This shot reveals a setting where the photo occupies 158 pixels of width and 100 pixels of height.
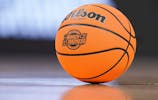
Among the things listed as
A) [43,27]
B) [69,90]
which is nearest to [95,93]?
[69,90]

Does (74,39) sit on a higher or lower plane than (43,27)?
lower

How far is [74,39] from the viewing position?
2684mm

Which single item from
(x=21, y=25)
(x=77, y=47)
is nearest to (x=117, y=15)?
(x=77, y=47)

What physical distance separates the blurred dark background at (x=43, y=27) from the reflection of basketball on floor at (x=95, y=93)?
3640mm

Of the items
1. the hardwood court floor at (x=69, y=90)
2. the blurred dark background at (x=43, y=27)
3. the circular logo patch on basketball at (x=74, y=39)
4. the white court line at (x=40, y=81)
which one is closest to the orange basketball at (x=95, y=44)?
the circular logo patch on basketball at (x=74, y=39)

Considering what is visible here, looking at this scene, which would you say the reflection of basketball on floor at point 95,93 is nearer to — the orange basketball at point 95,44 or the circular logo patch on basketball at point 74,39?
the orange basketball at point 95,44

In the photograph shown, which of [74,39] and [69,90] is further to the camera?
[74,39]

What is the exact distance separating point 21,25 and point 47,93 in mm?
4041

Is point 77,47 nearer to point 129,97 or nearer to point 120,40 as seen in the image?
point 120,40

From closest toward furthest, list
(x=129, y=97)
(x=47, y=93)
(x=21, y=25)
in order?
(x=129, y=97) < (x=47, y=93) < (x=21, y=25)

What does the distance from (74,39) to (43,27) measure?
371cm

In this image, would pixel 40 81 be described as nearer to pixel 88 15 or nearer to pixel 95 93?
pixel 88 15

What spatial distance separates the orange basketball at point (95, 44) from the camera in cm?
265

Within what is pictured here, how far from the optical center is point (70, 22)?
109 inches
